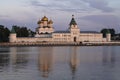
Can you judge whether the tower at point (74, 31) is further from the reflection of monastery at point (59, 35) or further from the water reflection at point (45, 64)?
the water reflection at point (45, 64)

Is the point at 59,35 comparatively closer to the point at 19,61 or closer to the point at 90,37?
the point at 90,37

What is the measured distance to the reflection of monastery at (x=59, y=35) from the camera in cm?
10438

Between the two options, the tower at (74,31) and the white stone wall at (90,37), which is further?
the white stone wall at (90,37)

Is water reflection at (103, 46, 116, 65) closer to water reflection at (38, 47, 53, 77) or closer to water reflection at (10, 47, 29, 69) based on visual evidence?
water reflection at (38, 47, 53, 77)

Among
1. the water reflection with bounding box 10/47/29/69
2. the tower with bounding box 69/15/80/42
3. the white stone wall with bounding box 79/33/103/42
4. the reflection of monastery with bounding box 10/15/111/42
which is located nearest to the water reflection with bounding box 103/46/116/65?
the water reflection with bounding box 10/47/29/69

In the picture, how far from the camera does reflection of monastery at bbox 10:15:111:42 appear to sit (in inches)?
4109

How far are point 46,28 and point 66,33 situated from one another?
6944 mm

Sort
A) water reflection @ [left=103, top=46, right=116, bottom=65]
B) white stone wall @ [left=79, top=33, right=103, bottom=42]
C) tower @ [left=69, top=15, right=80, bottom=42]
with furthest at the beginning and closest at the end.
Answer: white stone wall @ [left=79, top=33, right=103, bottom=42] → tower @ [left=69, top=15, right=80, bottom=42] → water reflection @ [left=103, top=46, right=116, bottom=65]

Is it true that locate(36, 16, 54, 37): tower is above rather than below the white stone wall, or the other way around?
above

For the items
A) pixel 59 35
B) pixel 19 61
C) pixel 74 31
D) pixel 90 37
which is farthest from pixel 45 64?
pixel 90 37

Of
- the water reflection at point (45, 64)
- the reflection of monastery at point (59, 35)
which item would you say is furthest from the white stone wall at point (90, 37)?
the water reflection at point (45, 64)

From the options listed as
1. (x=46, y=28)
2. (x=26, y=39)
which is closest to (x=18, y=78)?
(x=26, y=39)

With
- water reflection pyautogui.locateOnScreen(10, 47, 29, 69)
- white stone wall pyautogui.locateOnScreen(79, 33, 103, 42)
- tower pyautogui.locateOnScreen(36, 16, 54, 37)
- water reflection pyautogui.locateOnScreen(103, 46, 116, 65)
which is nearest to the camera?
water reflection pyautogui.locateOnScreen(10, 47, 29, 69)

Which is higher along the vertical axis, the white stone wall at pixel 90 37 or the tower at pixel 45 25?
the tower at pixel 45 25
